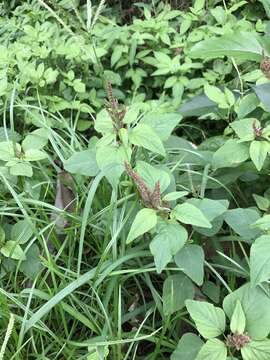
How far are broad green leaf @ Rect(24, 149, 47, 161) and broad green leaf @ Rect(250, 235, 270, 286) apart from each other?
0.64 m

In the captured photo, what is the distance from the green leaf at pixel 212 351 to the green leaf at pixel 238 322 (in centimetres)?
4

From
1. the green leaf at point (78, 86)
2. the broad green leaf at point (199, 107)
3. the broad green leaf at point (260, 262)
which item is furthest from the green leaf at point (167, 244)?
the green leaf at point (78, 86)

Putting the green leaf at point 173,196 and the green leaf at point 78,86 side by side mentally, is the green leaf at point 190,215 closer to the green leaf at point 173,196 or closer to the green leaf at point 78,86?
the green leaf at point 173,196

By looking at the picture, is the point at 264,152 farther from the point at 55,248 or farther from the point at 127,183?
the point at 55,248

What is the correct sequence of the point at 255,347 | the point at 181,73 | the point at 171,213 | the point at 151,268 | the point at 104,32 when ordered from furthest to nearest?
the point at 104,32, the point at 181,73, the point at 151,268, the point at 171,213, the point at 255,347

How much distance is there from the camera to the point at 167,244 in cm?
124

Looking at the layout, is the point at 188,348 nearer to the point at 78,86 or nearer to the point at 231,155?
the point at 231,155

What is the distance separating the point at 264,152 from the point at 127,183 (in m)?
0.35

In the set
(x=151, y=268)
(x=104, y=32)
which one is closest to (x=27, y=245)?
(x=151, y=268)

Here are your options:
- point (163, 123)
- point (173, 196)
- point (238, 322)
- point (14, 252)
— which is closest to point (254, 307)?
point (238, 322)

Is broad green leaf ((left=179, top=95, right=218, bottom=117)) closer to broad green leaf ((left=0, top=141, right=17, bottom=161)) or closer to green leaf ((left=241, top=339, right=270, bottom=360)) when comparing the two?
broad green leaf ((left=0, top=141, right=17, bottom=161))

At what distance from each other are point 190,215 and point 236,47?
666 mm

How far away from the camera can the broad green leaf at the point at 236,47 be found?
1.70 m

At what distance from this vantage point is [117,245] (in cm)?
151
